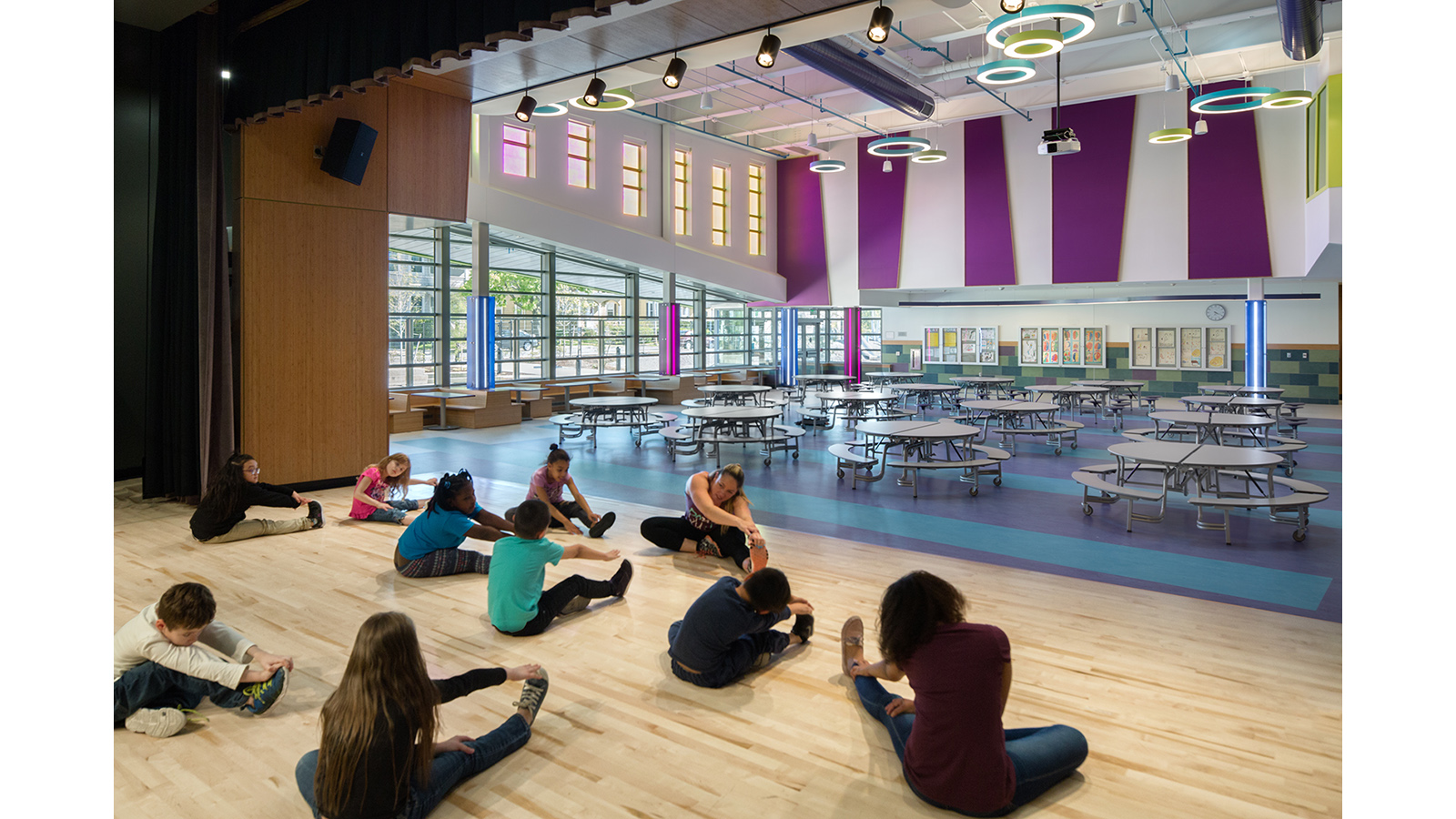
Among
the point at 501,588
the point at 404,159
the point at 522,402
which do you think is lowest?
the point at 501,588

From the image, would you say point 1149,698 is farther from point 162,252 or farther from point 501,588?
point 162,252

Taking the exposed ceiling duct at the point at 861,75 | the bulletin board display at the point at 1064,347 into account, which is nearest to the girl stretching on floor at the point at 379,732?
the exposed ceiling duct at the point at 861,75

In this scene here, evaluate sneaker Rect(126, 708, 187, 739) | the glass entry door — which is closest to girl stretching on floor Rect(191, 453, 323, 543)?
sneaker Rect(126, 708, 187, 739)

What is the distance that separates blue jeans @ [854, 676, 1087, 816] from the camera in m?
2.82

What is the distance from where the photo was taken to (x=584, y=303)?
19.4m

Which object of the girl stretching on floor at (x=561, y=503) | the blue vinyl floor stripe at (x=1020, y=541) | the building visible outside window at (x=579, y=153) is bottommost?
the blue vinyl floor stripe at (x=1020, y=541)

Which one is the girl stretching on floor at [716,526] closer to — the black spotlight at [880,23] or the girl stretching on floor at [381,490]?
the girl stretching on floor at [381,490]

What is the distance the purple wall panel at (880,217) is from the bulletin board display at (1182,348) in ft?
19.2

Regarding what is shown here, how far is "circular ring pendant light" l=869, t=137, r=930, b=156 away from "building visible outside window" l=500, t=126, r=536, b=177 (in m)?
6.45

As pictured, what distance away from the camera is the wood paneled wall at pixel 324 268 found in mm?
7793

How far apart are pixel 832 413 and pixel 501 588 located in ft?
42.1

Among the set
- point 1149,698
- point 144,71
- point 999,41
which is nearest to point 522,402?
point 144,71

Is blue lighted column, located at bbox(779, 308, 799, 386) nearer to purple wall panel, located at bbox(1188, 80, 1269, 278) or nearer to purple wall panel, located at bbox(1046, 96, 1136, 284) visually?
purple wall panel, located at bbox(1046, 96, 1136, 284)

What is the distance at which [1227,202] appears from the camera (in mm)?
17453
